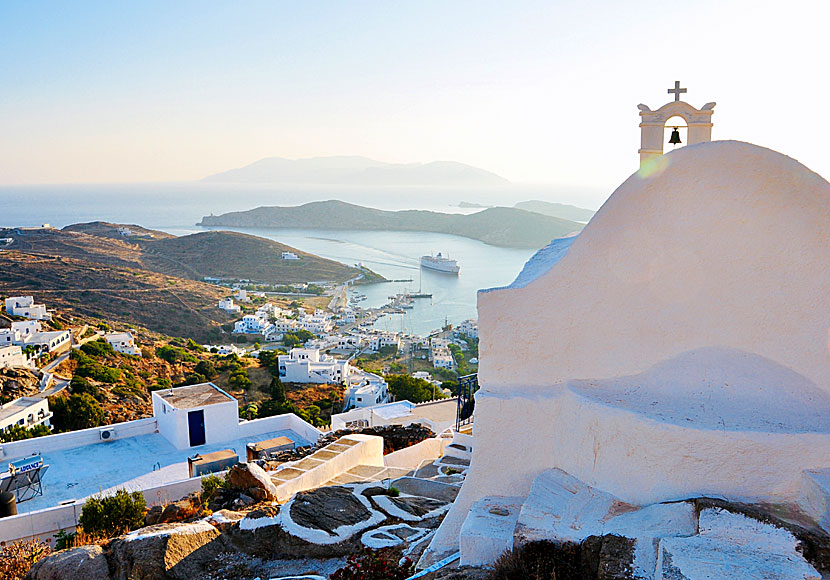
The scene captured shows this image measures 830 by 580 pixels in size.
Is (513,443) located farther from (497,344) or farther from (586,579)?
(586,579)

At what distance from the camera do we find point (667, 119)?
5684 millimetres

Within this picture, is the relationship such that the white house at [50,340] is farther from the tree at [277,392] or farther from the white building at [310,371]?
the tree at [277,392]

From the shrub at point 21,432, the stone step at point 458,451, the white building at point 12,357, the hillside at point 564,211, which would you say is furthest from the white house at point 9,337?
the hillside at point 564,211

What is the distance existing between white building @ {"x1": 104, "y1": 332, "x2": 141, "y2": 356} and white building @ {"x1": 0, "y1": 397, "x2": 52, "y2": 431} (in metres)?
12.8

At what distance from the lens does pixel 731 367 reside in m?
4.26

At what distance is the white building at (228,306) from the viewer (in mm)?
55000

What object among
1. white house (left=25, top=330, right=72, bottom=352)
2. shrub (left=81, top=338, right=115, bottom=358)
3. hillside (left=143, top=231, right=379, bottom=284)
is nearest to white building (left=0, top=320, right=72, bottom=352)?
white house (left=25, top=330, right=72, bottom=352)

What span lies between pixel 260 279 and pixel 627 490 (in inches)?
3002

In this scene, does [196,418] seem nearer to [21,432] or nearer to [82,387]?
[21,432]

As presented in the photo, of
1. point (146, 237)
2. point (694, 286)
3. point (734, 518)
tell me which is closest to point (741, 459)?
point (734, 518)

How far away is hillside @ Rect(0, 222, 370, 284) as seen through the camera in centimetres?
7306

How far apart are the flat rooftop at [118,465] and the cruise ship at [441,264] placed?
70.1m

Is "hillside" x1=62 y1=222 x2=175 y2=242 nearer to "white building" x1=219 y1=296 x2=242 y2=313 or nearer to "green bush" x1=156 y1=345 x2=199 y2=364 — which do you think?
"white building" x1=219 y1=296 x2=242 y2=313

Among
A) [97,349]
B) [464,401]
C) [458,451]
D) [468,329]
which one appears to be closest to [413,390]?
[464,401]
